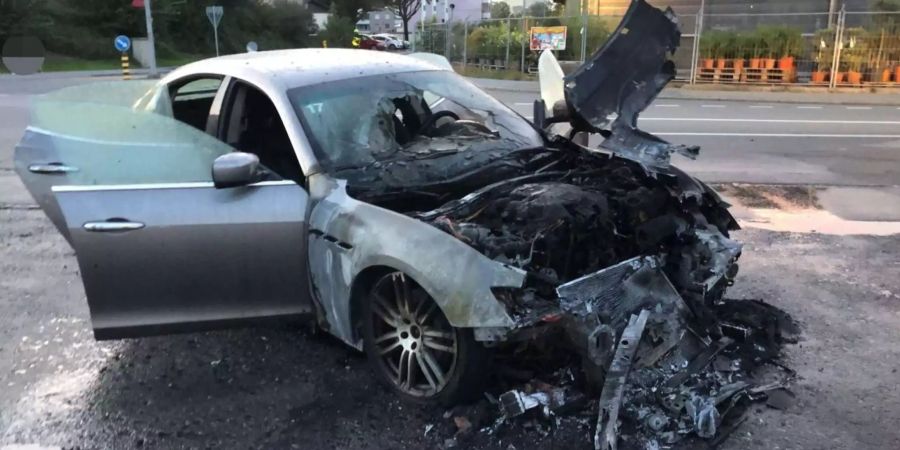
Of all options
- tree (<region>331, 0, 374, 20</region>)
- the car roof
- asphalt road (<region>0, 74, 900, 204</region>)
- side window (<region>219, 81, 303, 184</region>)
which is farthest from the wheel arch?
tree (<region>331, 0, 374, 20</region>)

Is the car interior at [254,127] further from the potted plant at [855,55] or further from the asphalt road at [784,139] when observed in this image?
the potted plant at [855,55]

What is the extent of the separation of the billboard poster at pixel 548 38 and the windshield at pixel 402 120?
19.6m

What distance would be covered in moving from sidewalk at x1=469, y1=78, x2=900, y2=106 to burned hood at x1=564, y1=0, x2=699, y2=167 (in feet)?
49.1

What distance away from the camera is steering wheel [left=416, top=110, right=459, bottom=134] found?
15.4 ft

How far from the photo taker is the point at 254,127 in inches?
180

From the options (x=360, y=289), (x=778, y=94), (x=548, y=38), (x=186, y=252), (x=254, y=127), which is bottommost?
(x=778, y=94)

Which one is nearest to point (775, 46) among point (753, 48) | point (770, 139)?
point (753, 48)

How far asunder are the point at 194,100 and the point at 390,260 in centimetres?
244

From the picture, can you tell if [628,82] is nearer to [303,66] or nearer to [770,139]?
[303,66]

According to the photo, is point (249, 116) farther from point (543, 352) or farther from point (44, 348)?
point (543, 352)

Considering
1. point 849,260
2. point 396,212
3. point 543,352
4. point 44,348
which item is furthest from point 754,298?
point 44,348

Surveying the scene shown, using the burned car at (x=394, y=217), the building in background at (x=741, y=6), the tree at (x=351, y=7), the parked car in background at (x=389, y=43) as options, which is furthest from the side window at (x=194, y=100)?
the tree at (x=351, y=7)

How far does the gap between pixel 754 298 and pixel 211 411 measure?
141 inches

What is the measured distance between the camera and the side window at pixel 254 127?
438cm
